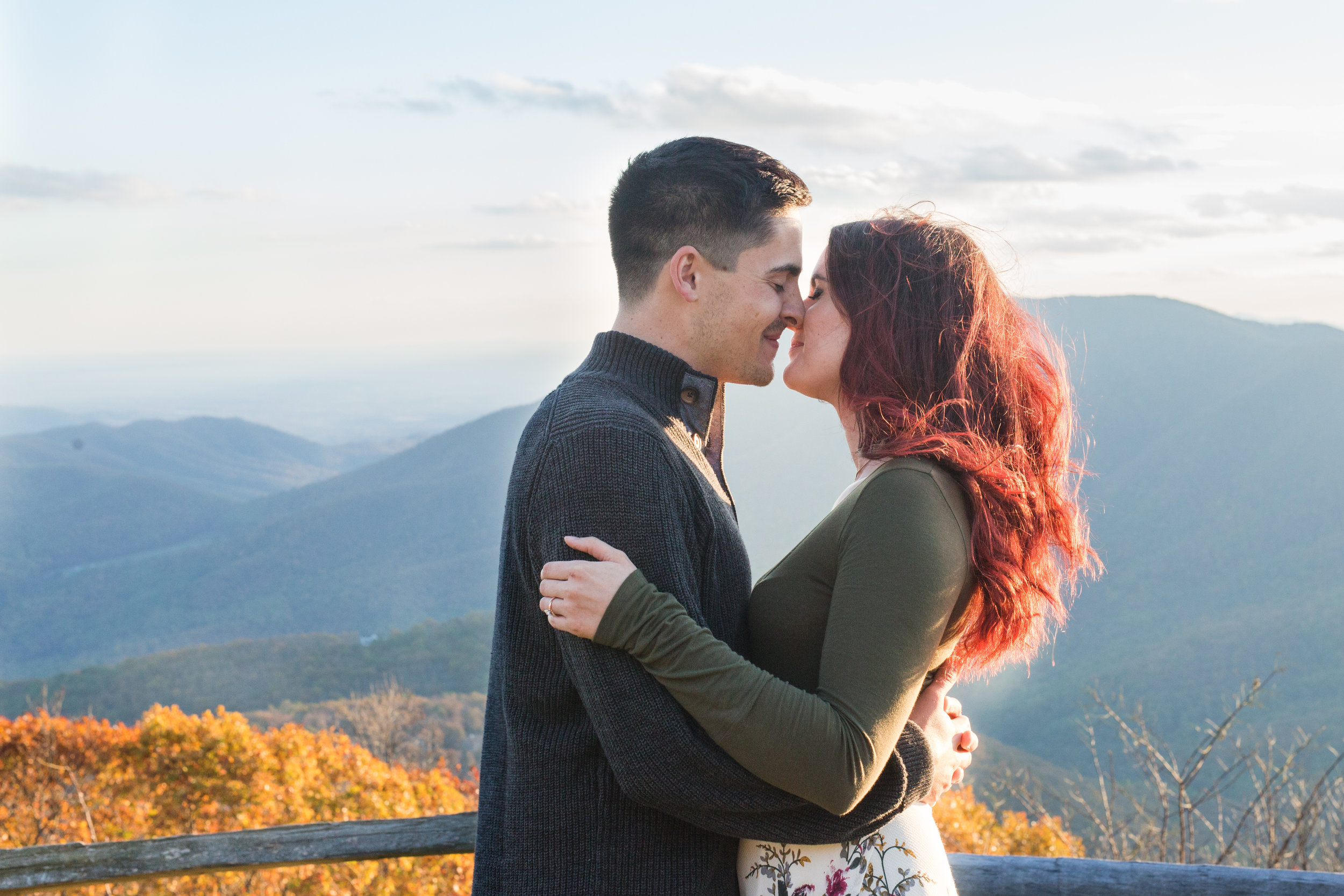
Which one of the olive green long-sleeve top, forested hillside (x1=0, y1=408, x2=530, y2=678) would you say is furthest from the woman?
forested hillside (x1=0, y1=408, x2=530, y2=678)

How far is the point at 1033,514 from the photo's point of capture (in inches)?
72.5

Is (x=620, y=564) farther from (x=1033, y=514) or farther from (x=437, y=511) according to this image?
(x=437, y=511)

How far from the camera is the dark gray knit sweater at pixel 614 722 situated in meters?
1.56

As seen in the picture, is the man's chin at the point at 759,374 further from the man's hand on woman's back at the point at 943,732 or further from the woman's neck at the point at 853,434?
the man's hand on woman's back at the point at 943,732

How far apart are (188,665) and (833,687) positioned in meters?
48.5

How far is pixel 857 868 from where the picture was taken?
1.73m

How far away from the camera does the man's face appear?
2.10 meters

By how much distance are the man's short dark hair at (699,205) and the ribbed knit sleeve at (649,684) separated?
1.84 feet

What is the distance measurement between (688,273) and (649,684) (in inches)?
35.8

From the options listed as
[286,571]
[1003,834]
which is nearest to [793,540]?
[286,571]

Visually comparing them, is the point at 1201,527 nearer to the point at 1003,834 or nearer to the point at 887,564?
the point at 1003,834

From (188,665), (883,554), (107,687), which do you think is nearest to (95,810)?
(883,554)

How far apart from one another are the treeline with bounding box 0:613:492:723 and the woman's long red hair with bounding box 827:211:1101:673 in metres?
33.9

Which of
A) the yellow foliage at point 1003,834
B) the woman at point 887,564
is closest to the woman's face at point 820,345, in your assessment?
the woman at point 887,564
